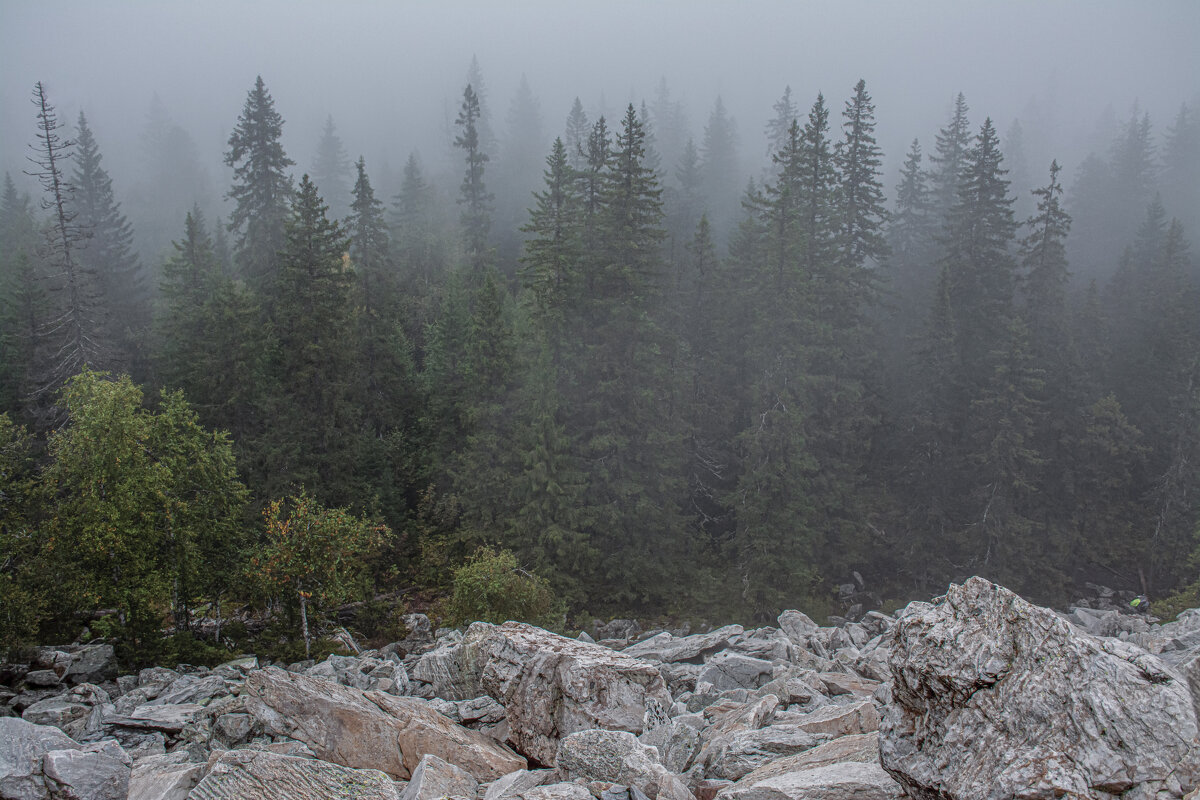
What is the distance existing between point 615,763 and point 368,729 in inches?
173

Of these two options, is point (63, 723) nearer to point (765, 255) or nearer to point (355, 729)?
point (355, 729)

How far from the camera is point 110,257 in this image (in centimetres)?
5144

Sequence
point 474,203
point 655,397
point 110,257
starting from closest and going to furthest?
1. point 655,397
2. point 110,257
3. point 474,203

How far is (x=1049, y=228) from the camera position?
40.3m

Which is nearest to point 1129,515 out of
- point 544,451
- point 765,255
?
point 765,255

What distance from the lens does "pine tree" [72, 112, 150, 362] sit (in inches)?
1702

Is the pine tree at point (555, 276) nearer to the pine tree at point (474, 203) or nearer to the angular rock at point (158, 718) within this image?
the pine tree at point (474, 203)

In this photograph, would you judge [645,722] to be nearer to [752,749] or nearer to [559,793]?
[752,749]

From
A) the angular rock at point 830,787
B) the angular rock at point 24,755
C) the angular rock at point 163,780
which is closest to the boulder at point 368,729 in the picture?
the angular rock at point 163,780

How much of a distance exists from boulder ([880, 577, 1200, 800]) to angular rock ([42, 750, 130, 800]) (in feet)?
33.7

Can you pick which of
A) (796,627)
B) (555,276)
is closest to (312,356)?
(555,276)

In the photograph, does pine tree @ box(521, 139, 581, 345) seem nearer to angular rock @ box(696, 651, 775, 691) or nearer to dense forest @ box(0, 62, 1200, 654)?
dense forest @ box(0, 62, 1200, 654)

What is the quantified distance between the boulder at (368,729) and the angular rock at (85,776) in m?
2.47

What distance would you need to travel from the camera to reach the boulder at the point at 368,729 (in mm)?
10695
